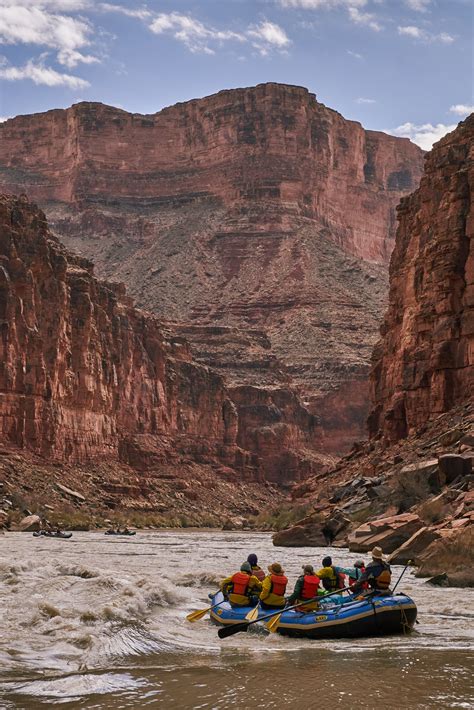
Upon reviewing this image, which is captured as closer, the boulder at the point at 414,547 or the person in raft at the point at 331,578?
the person in raft at the point at 331,578

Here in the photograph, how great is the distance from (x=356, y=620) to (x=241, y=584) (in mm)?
2828

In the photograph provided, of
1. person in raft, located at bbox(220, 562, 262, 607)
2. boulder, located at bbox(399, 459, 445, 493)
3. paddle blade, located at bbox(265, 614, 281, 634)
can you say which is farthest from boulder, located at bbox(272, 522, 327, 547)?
paddle blade, located at bbox(265, 614, 281, 634)

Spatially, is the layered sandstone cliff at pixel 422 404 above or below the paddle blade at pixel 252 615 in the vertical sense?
above

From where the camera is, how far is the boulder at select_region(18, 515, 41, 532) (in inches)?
2169

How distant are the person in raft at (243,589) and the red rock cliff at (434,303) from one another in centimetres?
2977

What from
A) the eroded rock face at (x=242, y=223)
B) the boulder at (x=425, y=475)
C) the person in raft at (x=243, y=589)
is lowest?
the person in raft at (x=243, y=589)

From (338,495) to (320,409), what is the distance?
3520 inches

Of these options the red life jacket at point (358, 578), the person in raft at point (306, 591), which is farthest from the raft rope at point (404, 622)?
the person in raft at point (306, 591)

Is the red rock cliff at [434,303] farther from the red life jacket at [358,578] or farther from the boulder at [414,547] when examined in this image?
the red life jacket at [358,578]

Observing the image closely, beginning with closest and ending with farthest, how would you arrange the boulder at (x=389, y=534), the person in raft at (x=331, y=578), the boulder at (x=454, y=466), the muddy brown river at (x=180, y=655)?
the muddy brown river at (x=180, y=655) → the person in raft at (x=331, y=578) → the boulder at (x=389, y=534) → the boulder at (x=454, y=466)

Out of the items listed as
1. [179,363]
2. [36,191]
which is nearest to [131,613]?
[179,363]

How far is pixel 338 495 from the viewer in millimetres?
50656

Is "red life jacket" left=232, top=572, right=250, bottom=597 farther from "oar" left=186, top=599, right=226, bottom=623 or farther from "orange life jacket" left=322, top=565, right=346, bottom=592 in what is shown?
"orange life jacket" left=322, top=565, right=346, bottom=592

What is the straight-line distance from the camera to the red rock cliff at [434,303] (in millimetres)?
52781
